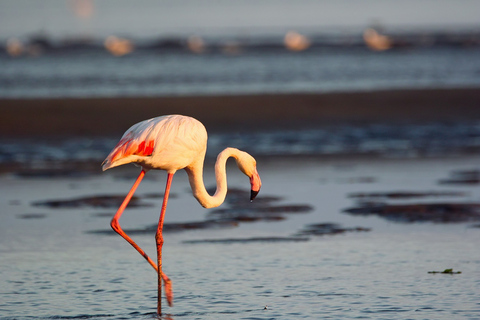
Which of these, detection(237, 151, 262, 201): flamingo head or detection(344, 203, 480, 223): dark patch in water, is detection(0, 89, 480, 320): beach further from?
detection(237, 151, 262, 201): flamingo head

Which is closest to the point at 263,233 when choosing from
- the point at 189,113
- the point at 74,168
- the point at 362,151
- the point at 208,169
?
the point at 208,169

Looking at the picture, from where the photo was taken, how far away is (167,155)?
756cm

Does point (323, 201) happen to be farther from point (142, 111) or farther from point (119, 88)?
point (119, 88)

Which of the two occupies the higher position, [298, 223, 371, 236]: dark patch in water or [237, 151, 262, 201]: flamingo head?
[237, 151, 262, 201]: flamingo head

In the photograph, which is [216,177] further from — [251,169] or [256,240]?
[256,240]

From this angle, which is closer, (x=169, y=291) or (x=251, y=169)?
(x=169, y=291)

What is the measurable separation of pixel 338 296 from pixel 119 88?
22.1m

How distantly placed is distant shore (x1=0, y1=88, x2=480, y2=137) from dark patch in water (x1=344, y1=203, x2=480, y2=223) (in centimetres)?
838

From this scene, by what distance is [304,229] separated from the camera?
923 cm

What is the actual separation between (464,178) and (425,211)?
2637 mm

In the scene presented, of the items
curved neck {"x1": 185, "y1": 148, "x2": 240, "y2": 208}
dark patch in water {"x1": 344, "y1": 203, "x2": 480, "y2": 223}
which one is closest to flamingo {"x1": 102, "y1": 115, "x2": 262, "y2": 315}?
curved neck {"x1": 185, "y1": 148, "x2": 240, "y2": 208}

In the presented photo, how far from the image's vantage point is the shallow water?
21.5 feet

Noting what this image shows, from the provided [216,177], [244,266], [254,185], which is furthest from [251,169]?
[244,266]

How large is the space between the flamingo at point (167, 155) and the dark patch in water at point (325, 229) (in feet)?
5.05
